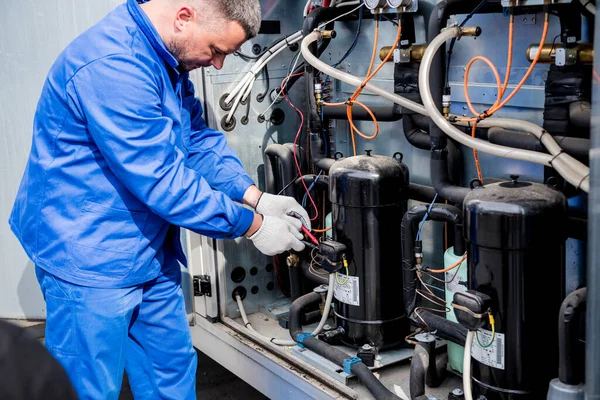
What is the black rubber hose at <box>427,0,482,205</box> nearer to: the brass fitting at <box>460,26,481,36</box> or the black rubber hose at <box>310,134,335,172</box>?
the brass fitting at <box>460,26,481,36</box>

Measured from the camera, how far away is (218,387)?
10.5 feet

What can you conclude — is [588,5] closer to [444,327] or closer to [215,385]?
[444,327]

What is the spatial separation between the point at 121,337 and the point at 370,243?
0.84 m

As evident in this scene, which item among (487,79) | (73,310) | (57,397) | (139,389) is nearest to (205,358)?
(139,389)

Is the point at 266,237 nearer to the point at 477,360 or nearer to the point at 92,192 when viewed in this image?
the point at 92,192

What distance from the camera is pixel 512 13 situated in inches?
77.4

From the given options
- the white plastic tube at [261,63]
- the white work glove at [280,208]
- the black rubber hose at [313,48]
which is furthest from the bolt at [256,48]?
the white work glove at [280,208]

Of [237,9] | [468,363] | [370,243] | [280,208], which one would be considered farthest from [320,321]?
[237,9]

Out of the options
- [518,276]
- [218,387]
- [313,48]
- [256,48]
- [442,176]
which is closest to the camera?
[518,276]

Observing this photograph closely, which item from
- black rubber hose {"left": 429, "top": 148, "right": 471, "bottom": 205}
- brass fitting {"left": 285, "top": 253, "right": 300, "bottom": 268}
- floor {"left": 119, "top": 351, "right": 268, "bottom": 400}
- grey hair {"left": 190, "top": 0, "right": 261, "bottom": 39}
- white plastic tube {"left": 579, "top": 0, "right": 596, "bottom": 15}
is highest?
grey hair {"left": 190, "top": 0, "right": 261, "bottom": 39}

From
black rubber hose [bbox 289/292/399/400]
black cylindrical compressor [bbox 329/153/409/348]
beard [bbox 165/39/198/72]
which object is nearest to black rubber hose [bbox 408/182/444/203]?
black cylindrical compressor [bbox 329/153/409/348]

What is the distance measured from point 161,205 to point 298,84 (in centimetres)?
120

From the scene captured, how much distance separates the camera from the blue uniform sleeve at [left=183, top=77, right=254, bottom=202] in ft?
7.81

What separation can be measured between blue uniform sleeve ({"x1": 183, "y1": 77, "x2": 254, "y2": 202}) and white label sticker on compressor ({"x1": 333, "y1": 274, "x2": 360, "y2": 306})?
441 mm
